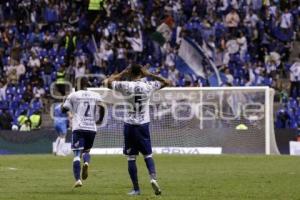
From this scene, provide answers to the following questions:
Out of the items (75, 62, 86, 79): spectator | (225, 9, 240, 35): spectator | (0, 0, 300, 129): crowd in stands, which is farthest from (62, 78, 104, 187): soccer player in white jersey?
(225, 9, 240, 35): spectator

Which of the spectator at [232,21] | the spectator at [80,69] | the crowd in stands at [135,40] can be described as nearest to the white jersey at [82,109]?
the crowd in stands at [135,40]

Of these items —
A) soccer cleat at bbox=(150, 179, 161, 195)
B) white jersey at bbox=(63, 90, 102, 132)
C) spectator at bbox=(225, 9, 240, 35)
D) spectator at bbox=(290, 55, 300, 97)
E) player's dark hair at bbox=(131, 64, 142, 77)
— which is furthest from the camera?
spectator at bbox=(225, 9, 240, 35)

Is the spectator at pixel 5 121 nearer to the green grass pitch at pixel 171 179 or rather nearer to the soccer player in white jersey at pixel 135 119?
the green grass pitch at pixel 171 179

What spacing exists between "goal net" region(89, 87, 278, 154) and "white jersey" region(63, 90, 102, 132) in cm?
1364

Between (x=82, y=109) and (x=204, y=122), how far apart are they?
48.5 feet

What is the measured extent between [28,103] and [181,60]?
24.7 ft

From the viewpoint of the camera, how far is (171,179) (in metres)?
21.0

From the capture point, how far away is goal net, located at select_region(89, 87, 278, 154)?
3347cm

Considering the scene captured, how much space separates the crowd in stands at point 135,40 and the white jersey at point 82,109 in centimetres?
1951

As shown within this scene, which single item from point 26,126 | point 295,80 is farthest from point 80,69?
point 295,80

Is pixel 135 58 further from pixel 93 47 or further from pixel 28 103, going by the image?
pixel 28 103

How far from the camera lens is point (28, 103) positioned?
131 ft

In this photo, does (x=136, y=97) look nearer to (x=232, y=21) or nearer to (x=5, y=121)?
(x=5, y=121)

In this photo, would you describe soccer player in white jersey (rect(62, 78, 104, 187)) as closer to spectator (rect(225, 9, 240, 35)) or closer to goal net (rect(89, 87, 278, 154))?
goal net (rect(89, 87, 278, 154))
